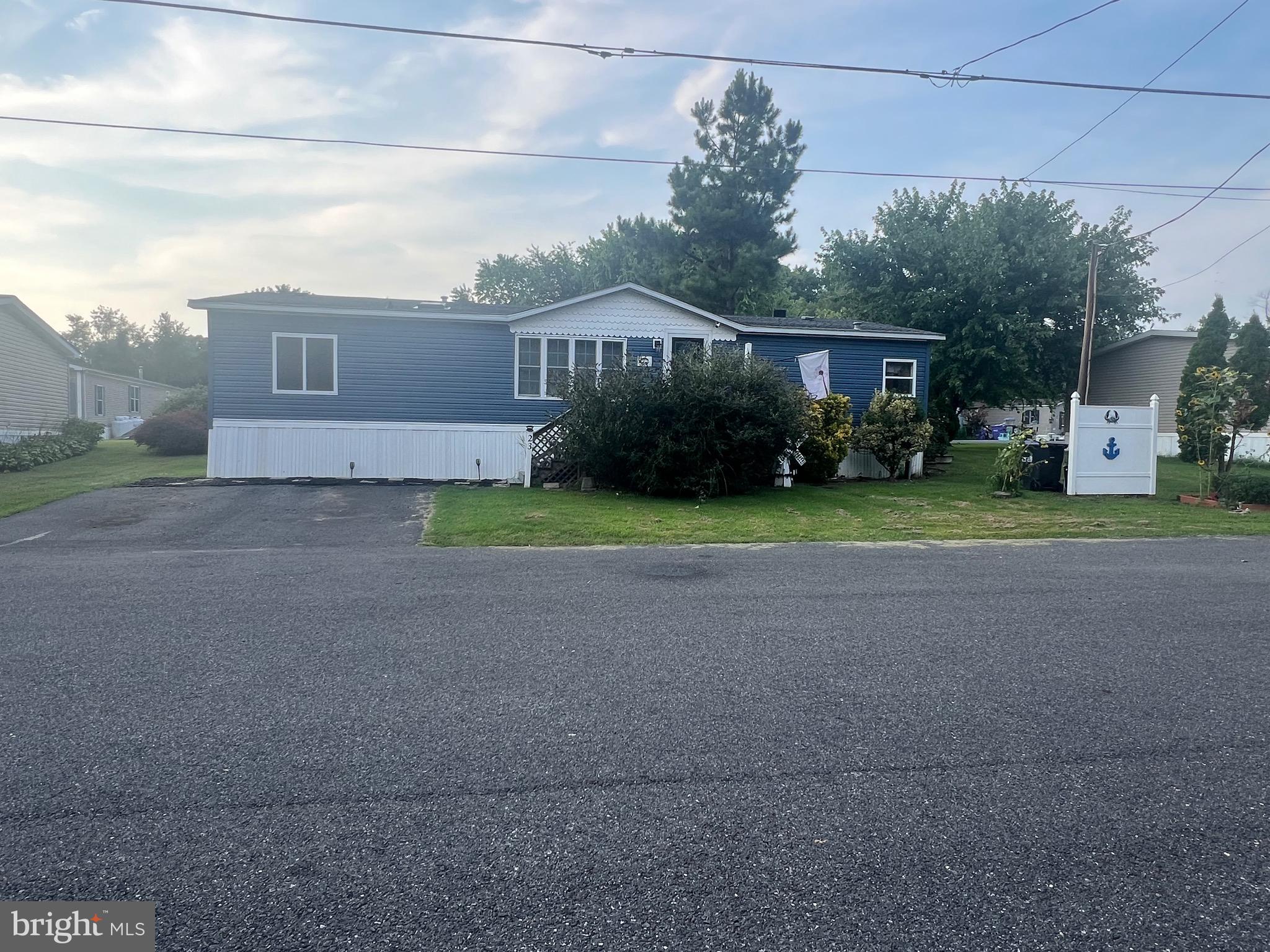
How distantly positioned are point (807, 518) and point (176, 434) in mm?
20589

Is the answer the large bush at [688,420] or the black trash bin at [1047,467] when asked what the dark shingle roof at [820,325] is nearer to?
the black trash bin at [1047,467]

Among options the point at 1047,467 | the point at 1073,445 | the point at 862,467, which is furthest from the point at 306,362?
the point at 1073,445

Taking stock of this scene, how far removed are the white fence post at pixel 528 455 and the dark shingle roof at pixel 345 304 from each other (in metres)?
4.04

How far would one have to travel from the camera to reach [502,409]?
19703 millimetres

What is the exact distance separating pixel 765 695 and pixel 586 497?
1083 centimetres

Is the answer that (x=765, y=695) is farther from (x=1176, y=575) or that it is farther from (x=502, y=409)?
(x=502, y=409)

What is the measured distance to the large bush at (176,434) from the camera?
24938 mm

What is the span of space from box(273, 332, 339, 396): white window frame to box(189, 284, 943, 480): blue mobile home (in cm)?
3

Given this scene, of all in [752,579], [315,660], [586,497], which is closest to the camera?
[315,660]

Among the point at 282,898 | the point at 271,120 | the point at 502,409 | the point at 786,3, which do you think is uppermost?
the point at 786,3

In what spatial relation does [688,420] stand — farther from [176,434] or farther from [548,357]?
[176,434]

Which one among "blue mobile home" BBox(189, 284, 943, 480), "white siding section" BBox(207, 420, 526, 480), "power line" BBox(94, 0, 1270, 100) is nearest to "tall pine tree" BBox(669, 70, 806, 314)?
"blue mobile home" BBox(189, 284, 943, 480)

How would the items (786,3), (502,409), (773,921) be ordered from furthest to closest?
(502,409), (786,3), (773,921)

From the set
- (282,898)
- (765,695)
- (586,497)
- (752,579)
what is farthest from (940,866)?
(586,497)
